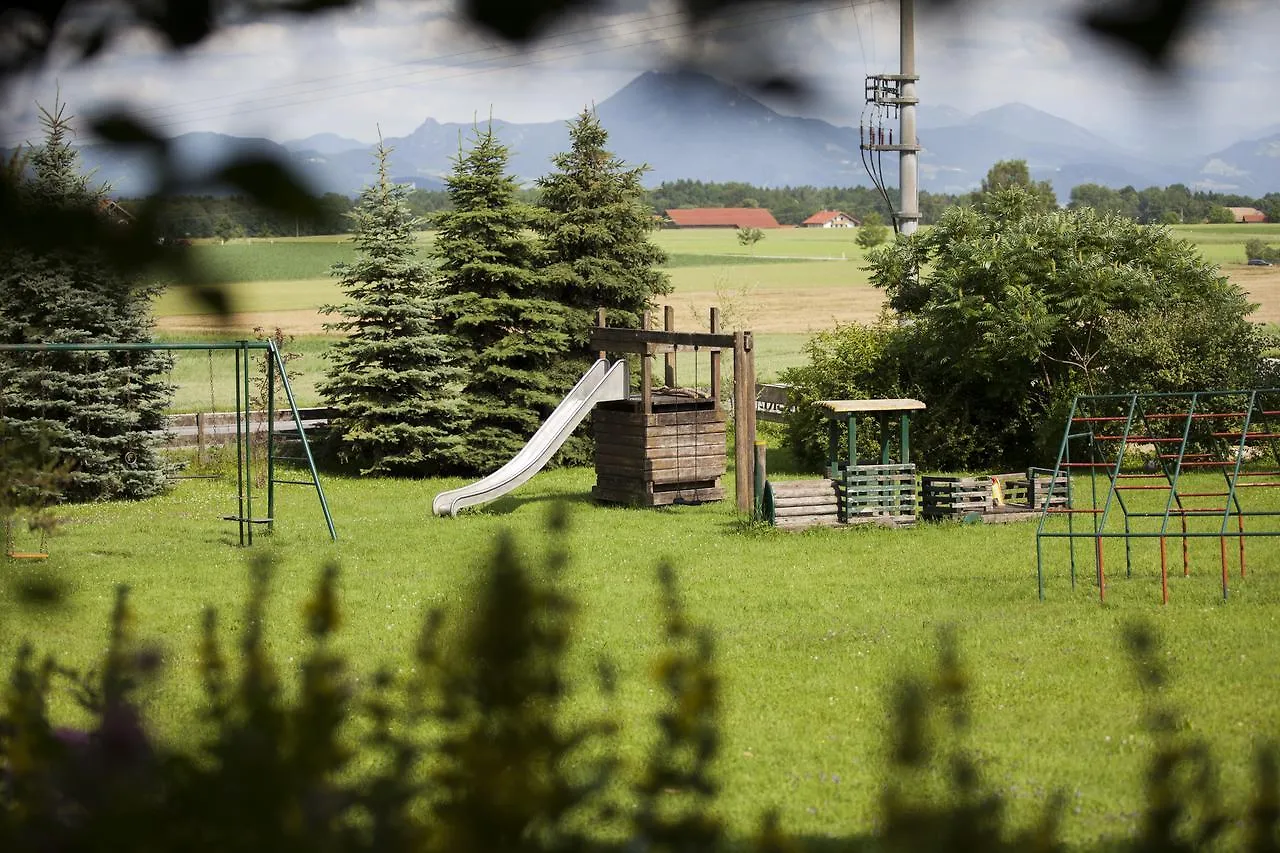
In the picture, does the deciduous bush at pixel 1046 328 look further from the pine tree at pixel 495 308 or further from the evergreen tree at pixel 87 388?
the evergreen tree at pixel 87 388

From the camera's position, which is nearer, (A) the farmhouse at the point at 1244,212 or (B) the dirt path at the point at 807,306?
(A) the farmhouse at the point at 1244,212

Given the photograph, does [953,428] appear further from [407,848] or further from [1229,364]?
[407,848]

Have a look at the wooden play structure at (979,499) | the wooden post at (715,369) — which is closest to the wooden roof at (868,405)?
the wooden play structure at (979,499)

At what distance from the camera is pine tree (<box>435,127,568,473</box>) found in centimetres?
1816

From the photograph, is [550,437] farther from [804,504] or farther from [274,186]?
[274,186]

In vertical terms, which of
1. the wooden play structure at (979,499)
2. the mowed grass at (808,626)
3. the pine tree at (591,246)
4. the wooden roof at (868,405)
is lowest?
the mowed grass at (808,626)

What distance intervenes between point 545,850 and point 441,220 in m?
17.3

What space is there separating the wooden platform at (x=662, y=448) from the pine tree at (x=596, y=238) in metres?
4.37

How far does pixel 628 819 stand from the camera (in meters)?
1.87

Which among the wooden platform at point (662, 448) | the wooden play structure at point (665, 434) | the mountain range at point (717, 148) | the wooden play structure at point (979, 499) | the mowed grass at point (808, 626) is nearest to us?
the mountain range at point (717, 148)

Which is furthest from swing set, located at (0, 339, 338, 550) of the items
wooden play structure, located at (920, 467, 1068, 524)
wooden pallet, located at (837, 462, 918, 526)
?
wooden play structure, located at (920, 467, 1068, 524)

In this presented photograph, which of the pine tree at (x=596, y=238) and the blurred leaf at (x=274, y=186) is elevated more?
the pine tree at (x=596, y=238)

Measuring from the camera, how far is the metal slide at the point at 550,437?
1385 centimetres

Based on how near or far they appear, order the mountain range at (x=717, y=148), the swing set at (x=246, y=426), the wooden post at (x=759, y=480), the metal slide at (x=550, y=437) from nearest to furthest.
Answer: the mountain range at (x=717, y=148) < the swing set at (x=246, y=426) < the wooden post at (x=759, y=480) < the metal slide at (x=550, y=437)
